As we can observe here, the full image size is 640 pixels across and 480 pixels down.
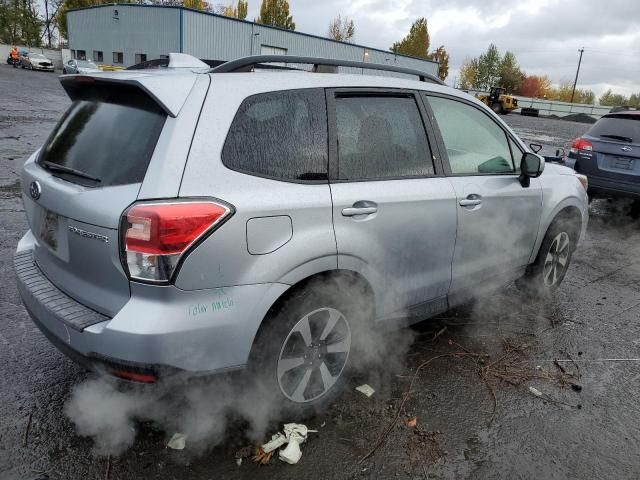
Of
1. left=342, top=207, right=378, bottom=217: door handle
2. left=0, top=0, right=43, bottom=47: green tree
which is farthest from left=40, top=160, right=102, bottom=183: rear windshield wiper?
left=0, top=0, right=43, bottom=47: green tree

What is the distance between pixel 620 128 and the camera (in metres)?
7.33

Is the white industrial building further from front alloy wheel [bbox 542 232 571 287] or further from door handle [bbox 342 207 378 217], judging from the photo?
door handle [bbox 342 207 378 217]

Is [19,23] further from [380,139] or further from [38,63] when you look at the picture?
[380,139]

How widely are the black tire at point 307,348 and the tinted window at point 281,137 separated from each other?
1.88 feet

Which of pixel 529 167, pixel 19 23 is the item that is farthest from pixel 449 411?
pixel 19 23

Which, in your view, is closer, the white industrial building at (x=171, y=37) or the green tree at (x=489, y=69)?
the white industrial building at (x=171, y=37)

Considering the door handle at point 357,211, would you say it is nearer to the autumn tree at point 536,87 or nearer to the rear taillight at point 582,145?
the rear taillight at point 582,145

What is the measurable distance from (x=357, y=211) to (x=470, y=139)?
1434mm

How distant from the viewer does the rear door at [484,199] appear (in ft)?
10.6

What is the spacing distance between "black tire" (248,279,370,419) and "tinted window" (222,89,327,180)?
22.5 inches

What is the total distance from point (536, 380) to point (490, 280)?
742mm

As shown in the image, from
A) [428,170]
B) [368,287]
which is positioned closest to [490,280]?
[428,170]

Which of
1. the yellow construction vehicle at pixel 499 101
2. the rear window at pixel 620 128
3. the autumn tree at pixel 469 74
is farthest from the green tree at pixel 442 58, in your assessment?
the rear window at pixel 620 128

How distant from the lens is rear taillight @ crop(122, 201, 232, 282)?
1996 millimetres
